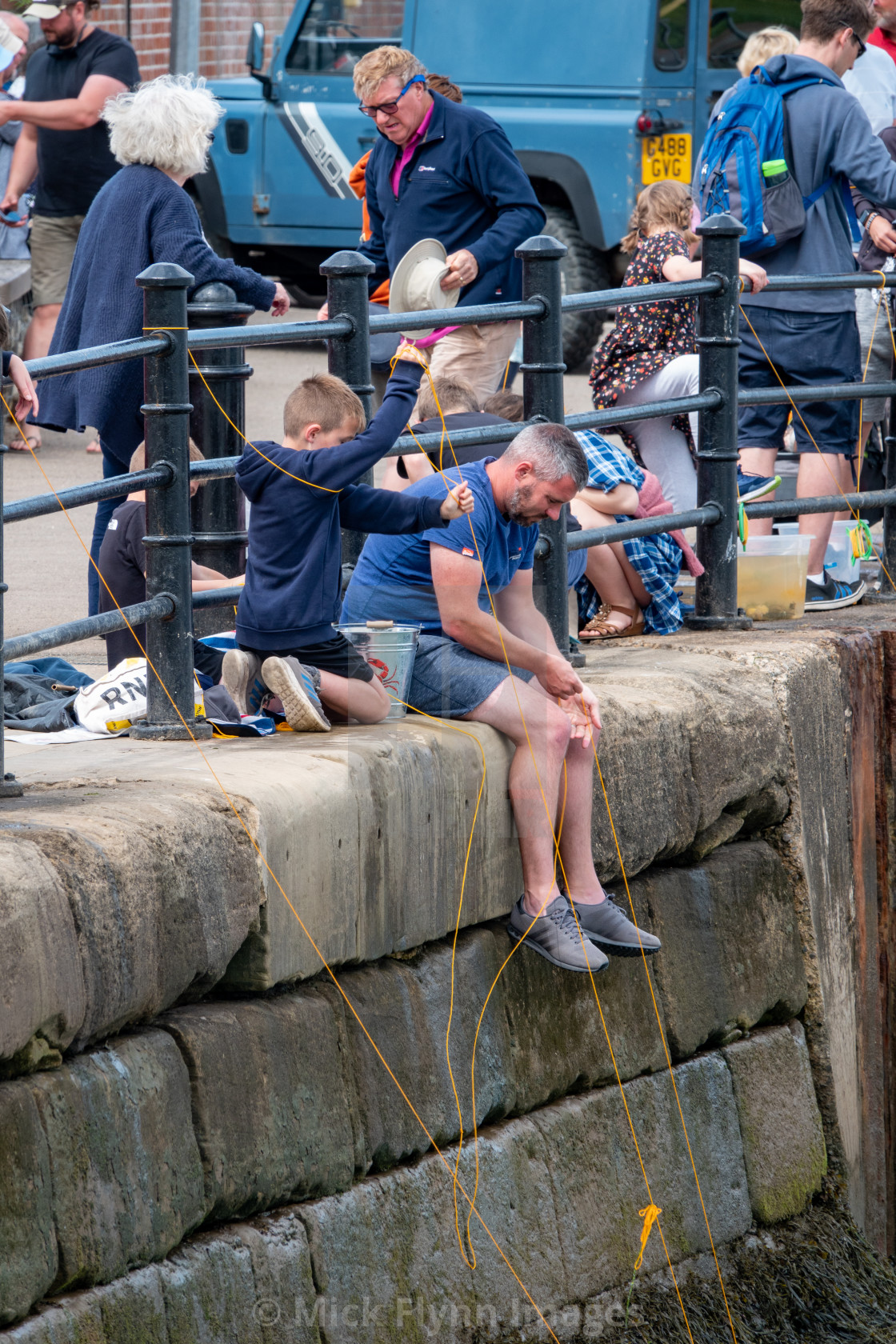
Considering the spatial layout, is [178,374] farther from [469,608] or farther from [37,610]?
[37,610]

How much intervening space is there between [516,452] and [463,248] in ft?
5.16

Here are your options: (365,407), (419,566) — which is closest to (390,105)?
(365,407)

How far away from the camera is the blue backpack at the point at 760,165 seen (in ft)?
19.2

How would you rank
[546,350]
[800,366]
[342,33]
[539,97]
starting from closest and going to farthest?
[546,350], [800,366], [539,97], [342,33]

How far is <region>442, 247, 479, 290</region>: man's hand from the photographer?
531 cm

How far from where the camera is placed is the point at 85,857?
3.01 m

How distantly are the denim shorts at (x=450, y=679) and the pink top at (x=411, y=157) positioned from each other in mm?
1620

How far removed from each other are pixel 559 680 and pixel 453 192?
6.92 ft

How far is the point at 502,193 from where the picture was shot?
18.5 feet

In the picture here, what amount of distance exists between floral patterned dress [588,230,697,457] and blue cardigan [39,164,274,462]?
1156 millimetres

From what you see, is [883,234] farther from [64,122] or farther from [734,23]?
[734,23]

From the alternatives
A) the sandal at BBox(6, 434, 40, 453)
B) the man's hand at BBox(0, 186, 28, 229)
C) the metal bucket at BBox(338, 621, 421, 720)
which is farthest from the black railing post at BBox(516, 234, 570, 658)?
the man's hand at BBox(0, 186, 28, 229)

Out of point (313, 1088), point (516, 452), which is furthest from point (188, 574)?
point (313, 1088)

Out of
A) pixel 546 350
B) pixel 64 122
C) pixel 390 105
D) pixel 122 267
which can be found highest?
pixel 64 122
